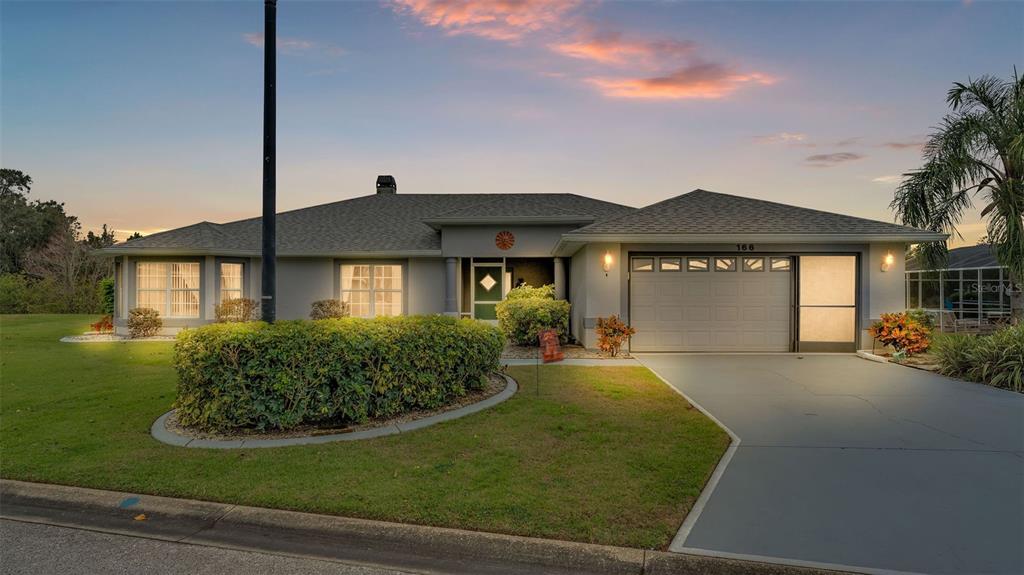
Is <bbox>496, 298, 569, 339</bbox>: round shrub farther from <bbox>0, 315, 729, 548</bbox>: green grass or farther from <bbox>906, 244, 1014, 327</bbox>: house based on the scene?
<bbox>906, 244, 1014, 327</bbox>: house

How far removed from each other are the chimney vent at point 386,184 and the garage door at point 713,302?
15.0m

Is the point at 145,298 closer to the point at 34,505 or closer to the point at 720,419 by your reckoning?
the point at 34,505

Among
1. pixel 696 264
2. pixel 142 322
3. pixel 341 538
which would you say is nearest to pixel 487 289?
pixel 696 264

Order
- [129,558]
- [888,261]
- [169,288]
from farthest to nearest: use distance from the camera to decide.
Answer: [169,288], [888,261], [129,558]

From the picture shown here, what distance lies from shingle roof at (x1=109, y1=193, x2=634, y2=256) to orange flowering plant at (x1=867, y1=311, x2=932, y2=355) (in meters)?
8.47

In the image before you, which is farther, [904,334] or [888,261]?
[888,261]

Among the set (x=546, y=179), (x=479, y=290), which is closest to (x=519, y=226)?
(x=479, y=290)

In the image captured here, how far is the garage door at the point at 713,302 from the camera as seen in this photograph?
11828 millimetres

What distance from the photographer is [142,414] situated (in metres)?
6.39

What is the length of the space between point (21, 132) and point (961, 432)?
21.1 metres

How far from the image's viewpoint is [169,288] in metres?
15.7

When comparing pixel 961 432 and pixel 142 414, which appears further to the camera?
pixel 142 414

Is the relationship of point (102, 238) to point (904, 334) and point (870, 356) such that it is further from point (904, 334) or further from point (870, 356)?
point (904, 334)

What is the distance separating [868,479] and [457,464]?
3739 millimetres
